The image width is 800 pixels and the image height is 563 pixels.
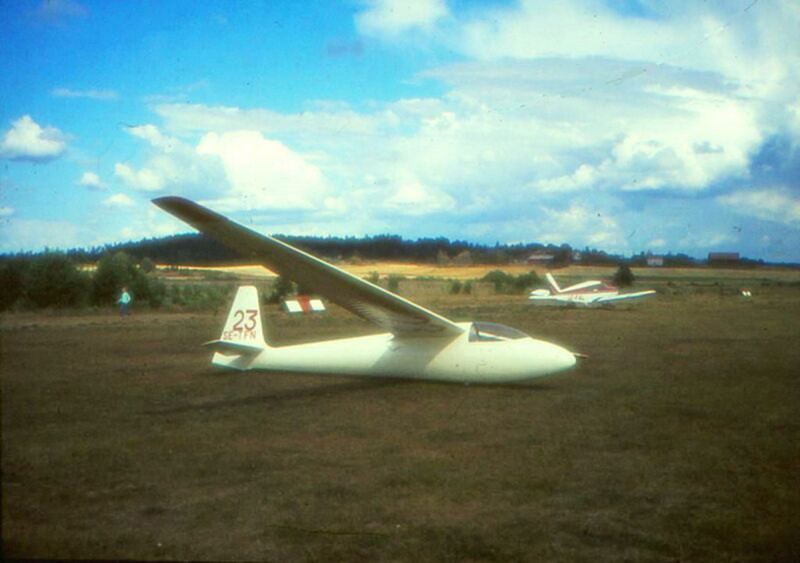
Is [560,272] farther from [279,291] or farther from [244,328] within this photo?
[244,328]

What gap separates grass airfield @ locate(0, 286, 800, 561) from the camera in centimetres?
545

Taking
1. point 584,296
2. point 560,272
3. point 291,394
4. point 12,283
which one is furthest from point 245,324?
point 560,272

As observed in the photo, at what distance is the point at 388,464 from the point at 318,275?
4.34 meters

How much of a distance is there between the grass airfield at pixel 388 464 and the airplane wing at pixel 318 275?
47.7 inches

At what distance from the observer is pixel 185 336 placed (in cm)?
2423

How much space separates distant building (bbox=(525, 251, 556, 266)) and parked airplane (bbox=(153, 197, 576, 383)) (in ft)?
118

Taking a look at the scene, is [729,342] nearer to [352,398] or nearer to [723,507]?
[352,398]

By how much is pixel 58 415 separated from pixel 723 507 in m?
7.61

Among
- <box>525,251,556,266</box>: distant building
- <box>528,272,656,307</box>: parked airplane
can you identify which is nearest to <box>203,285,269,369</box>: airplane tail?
<box>528,272,656,307</box>: parked airplane

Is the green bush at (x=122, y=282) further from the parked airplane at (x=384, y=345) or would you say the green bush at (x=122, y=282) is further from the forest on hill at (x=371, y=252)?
the parked airplane at (x=384, y=345)

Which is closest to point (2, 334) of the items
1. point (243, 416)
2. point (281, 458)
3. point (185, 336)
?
point (243, 416)

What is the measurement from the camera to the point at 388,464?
789 cm

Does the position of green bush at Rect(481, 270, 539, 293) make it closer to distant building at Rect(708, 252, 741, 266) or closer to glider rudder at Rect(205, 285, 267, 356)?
distant building at Rect(708, 252, 741, 266)

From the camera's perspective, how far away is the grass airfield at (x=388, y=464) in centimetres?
545
